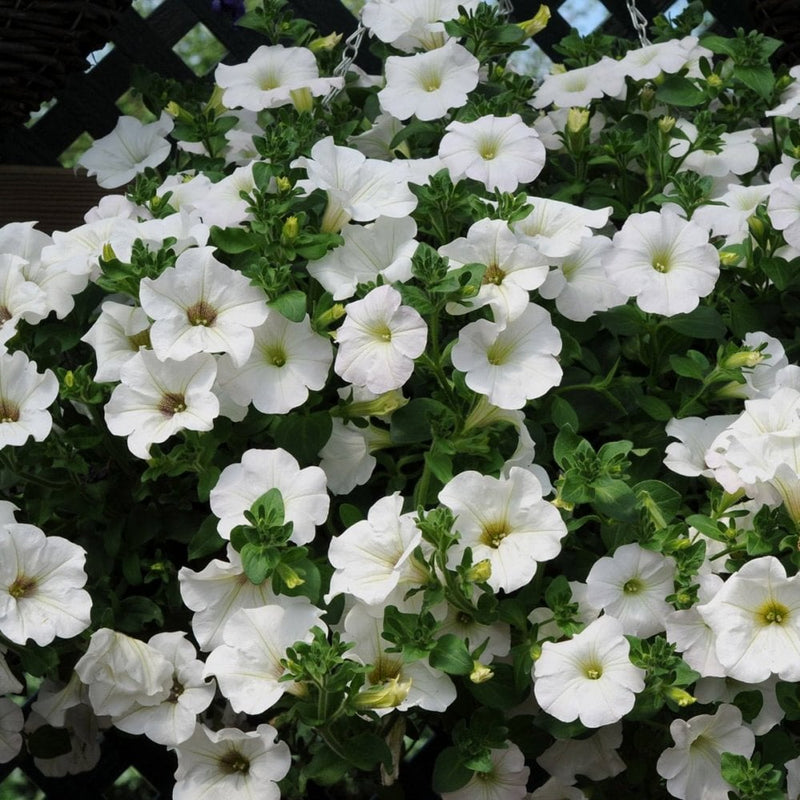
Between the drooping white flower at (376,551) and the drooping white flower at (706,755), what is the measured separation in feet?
0.84

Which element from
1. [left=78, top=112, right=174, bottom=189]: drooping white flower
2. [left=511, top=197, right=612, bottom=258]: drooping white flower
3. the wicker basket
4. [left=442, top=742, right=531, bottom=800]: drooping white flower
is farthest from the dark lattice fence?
[left=511, top=197, right=612, bottom=258]: drooping white flower

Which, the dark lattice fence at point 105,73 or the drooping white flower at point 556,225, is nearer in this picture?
the drooping white flower at point 556,225

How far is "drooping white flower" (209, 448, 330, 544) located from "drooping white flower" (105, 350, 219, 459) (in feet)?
0.15

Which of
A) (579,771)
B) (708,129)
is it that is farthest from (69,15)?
(579,771)

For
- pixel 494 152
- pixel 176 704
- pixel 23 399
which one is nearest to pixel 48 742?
pixel 176 704

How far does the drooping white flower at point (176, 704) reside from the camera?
1011mm

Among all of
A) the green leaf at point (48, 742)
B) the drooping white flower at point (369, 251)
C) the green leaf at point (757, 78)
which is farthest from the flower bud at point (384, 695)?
the green leaf at point (757, 78)

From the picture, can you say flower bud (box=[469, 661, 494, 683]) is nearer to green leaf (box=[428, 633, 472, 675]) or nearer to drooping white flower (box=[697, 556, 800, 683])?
green leaf (box=[428, 633, 472, 675])

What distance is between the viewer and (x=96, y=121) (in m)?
1.77

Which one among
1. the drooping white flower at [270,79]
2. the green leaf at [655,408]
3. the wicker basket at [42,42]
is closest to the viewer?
the green leaf at [655,408]

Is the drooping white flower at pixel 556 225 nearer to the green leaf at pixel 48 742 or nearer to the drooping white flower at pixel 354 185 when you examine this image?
the drooping white flower at pixel 354 185

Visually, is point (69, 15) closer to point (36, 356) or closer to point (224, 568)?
point (36, 356)

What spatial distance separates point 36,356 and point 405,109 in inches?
17.8

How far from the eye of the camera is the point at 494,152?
3.93ft
